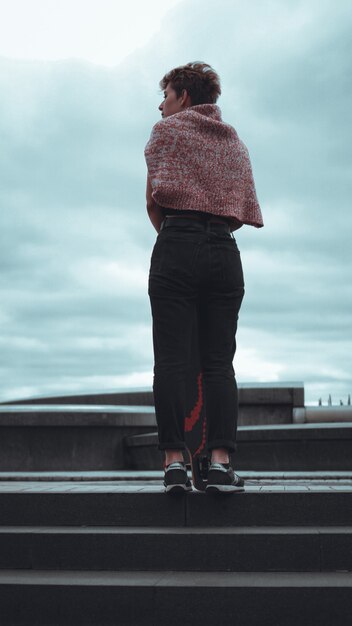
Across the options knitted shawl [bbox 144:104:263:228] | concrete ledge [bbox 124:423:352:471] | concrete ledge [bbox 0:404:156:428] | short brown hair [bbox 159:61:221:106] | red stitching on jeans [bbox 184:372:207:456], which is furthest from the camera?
concrete ledge [bbox 0:404:156:428]

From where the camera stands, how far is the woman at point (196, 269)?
430cm

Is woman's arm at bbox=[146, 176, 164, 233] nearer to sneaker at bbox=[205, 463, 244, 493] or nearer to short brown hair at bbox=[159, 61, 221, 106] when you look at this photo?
short brown hair at bbox=[159, 61, 221, 106]

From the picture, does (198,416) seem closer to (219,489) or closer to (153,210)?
(219,489)

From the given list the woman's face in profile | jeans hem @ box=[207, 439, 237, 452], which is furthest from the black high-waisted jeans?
the woman's face in profile

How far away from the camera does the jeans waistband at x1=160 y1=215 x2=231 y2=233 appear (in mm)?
4414

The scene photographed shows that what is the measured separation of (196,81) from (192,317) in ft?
4.43
